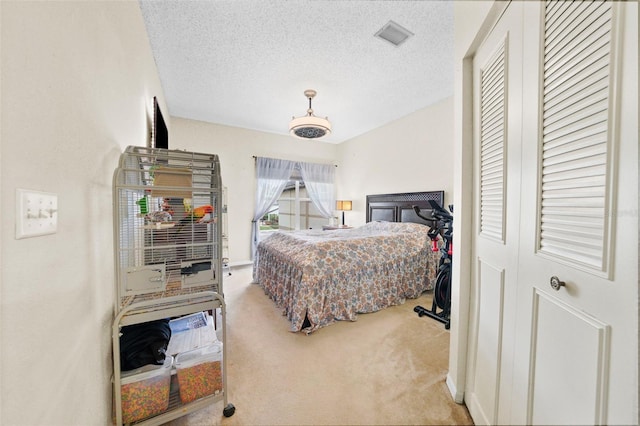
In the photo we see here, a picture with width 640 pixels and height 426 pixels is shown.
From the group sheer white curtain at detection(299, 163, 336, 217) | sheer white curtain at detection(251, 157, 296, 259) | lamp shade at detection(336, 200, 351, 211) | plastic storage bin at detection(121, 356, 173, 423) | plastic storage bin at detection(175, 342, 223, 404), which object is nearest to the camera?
plastic storage bin at detection(121, 356, 173, 423)

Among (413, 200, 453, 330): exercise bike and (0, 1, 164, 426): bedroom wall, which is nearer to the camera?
(0, 1, 164, 426): bedroom wall

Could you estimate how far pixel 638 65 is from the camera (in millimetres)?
523

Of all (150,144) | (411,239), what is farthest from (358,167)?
(150,144)

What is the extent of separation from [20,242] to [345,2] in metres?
2.28

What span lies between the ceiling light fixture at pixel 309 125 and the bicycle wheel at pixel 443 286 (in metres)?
2.22

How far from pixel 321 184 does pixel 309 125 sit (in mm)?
2553

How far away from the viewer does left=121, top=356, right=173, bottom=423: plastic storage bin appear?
116 centimetres

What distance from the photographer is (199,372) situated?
1.31 m

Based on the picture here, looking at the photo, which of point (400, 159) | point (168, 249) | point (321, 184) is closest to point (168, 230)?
point (168, 249)

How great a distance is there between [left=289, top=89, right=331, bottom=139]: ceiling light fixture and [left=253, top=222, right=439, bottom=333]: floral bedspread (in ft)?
4.75

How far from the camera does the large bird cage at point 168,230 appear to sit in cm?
118

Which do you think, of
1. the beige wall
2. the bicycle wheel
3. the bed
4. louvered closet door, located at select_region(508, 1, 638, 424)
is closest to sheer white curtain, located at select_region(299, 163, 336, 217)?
the beige wall

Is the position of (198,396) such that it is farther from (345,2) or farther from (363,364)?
(345,2)

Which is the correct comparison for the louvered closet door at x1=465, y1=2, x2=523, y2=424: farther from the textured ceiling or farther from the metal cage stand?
the metal cage stand
